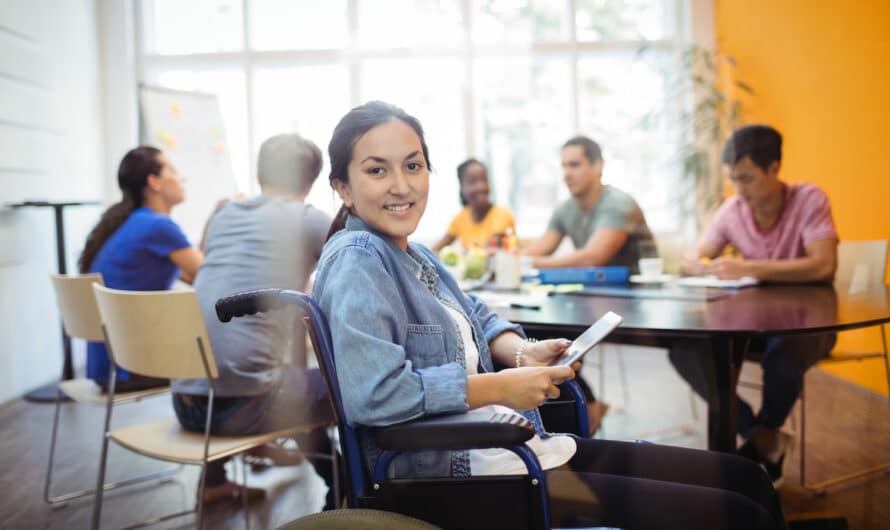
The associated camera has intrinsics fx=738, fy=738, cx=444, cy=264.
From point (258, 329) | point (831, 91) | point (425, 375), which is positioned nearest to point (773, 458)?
point (831, 91)

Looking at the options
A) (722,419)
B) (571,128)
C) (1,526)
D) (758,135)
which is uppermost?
(571,128)

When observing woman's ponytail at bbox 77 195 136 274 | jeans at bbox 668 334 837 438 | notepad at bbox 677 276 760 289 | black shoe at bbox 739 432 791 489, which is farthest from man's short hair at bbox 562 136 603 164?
woman's ponytail at bbox 77 195 136 274

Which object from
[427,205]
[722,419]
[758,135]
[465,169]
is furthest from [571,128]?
[427,205]

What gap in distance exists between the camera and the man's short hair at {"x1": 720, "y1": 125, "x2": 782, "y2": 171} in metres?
2.37

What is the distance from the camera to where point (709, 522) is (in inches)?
40.1

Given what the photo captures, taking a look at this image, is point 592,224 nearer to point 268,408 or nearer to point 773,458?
point 773,458

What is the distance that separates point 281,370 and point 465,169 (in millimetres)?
2342

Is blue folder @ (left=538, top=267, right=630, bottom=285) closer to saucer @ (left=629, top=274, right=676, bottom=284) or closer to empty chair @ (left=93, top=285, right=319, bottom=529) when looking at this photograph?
saucer @ (left=629, top=274, right=676, bottom=284)

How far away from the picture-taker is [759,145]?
7.79 feet

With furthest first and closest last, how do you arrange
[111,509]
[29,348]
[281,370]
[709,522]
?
[111,509] → [281,370] → [29,348] → [709,522]

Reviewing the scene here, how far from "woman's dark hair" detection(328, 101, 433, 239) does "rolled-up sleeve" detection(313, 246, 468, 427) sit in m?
0.15

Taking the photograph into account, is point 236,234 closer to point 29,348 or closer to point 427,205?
point 29,348

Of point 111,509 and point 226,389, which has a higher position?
point 226,389

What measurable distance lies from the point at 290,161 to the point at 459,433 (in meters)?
0.82
